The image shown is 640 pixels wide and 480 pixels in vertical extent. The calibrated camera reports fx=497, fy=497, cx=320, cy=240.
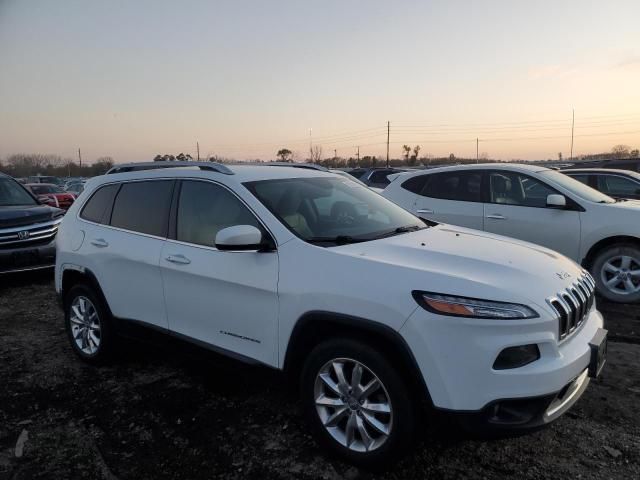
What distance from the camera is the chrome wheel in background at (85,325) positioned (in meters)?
4.43

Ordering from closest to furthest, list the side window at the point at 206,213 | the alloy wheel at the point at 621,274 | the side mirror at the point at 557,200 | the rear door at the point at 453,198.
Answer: the side window at the point at 206,213 → the alloy wheel at the point at 621,274 → the side mirror at the point at 557,200 → the rear door at the point at 453,198

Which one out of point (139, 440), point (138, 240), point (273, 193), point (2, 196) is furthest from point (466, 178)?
point (2, 196)

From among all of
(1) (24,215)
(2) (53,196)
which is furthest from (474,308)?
(2) (53,196)

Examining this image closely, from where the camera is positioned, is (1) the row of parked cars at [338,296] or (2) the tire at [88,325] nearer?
(1) the row of parked cars at [338,296]

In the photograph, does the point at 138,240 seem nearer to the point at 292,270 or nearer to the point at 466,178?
the point at 292,270

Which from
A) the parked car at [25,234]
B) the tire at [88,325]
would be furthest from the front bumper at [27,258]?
the tire at [88,325]

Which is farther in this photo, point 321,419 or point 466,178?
point 466,178

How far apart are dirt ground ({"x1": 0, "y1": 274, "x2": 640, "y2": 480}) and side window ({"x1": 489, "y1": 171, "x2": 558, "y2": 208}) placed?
2.33 metres

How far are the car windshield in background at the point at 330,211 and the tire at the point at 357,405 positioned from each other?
2.40 ft

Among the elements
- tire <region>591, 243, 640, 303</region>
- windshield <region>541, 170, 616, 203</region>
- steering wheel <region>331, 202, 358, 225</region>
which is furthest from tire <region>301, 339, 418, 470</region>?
windshield <region>541, 170, 616, 203</region>

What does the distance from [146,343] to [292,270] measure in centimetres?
173

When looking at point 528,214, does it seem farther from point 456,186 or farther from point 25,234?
point 25,234

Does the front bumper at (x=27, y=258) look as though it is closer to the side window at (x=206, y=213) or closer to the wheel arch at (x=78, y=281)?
the wheel arch at (x=78, y=281)

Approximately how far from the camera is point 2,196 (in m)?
8.27
